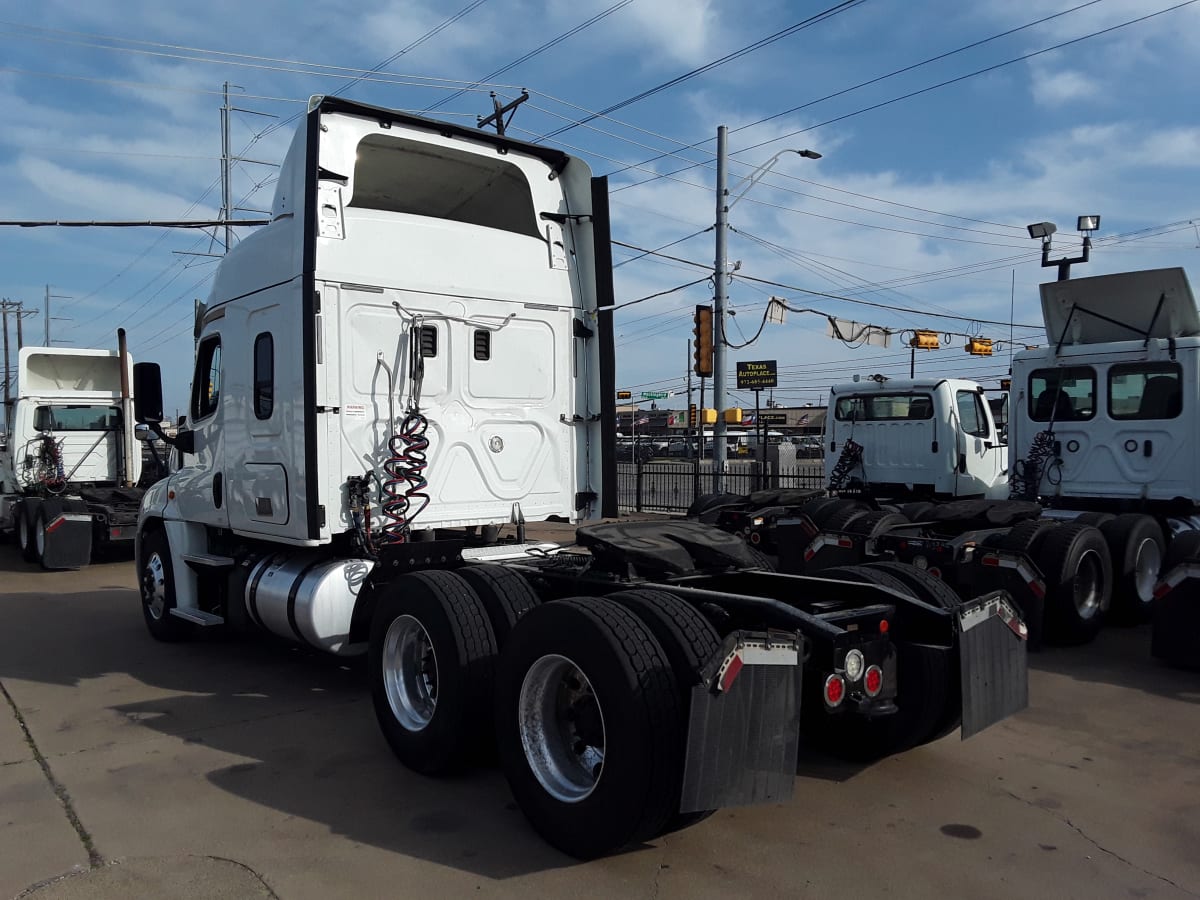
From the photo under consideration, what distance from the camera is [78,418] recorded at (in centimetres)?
1541

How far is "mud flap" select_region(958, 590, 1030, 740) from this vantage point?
4.17 m

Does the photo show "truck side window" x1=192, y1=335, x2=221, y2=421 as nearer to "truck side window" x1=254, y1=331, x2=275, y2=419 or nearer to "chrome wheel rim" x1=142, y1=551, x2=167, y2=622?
"truck side window" x1=254, y1=331, x2=275, y2=419

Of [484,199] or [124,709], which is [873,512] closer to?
[484,199]

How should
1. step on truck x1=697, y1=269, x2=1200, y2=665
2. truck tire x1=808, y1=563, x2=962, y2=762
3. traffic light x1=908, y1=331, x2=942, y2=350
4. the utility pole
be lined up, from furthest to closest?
traffic light x1=908, y1=331, x2=942, y2=350, the utility pole, step on truck x1=697, y1=269, x2=1200, y2=665, truck tire x1=808, y1=563, x2=962, y2=762

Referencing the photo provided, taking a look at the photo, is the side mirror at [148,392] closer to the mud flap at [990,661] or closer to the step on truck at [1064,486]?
the step on truck at [1064,486]

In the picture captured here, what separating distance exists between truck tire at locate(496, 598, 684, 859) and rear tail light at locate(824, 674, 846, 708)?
0.69 meters

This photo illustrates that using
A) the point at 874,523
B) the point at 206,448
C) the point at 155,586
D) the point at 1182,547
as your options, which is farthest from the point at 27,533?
the point at 1182,547

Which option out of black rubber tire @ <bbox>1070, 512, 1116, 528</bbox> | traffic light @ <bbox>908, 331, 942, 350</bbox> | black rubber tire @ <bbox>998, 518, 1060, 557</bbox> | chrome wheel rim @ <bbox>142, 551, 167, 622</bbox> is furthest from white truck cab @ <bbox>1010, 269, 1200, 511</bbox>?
traffic light @ <bbox>908, 331, 942, 350</bbox>

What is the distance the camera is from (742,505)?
11.0 m

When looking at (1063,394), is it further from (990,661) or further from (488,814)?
(488,814)

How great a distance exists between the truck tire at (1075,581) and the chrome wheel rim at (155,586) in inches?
298

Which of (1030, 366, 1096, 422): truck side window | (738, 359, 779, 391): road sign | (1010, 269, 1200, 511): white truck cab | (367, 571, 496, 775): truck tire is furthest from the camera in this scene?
(738, 359, 779, 391): road sign

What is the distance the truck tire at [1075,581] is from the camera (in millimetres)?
7582

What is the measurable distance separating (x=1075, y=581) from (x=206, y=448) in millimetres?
7289
